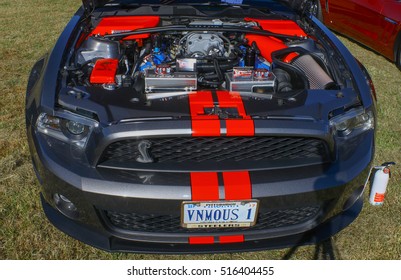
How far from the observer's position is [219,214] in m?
1.67

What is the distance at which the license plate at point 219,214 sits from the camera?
5.35 feet

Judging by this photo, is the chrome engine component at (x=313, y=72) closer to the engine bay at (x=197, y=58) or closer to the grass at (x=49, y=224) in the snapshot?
the engine bay at (x=197, y=58)

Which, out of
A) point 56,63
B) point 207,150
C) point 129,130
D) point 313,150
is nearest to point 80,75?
point 56,63

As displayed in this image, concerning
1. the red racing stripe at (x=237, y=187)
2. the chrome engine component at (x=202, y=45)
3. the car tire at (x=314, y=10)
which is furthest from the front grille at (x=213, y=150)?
the car tire at (x=314, y=10)

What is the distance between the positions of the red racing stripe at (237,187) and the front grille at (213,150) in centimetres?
11

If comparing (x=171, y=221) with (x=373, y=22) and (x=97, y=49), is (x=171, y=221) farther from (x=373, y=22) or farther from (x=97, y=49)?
(x=373, y=22)

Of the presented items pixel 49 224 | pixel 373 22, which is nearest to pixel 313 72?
pixel 49 224

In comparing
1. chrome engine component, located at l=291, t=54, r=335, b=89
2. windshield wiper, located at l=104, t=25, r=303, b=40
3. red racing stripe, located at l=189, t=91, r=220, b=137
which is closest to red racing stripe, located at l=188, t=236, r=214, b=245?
red racing stripe, located at l=189, t=91, r=220, b=137

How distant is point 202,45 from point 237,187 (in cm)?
124

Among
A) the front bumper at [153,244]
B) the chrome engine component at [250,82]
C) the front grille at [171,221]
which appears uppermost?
the chrome engine component at [250,82]

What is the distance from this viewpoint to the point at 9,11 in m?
6.86

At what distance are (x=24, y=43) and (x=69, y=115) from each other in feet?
12.6

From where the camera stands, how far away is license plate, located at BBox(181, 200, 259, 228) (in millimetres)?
1630

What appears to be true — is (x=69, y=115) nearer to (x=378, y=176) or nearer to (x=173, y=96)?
(x=173, y=96)
